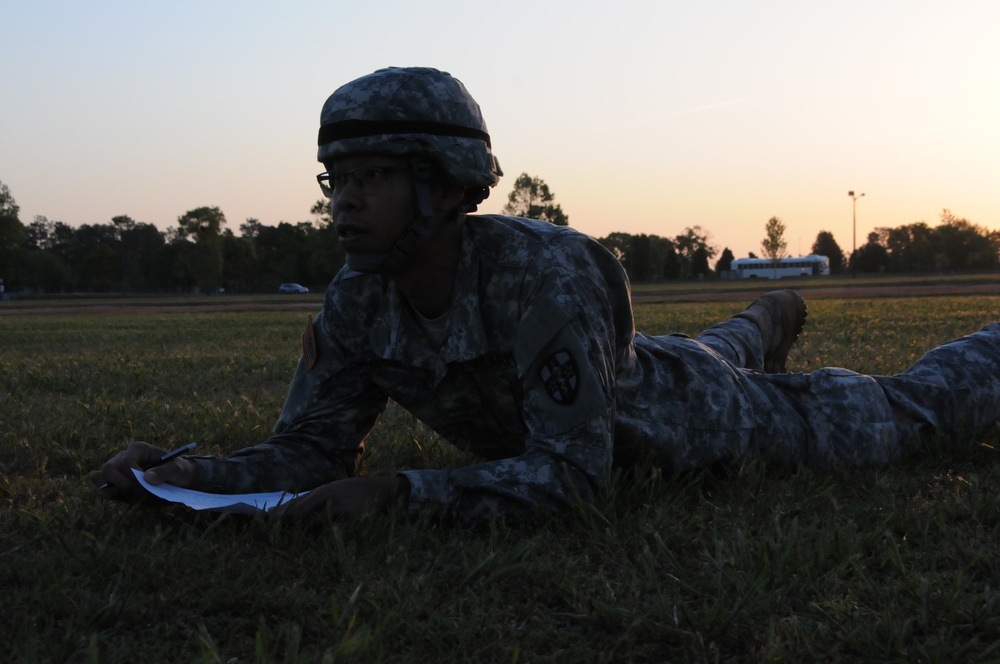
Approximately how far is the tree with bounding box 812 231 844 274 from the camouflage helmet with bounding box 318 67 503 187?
11361 centimetres

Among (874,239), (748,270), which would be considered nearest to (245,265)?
(748,270)

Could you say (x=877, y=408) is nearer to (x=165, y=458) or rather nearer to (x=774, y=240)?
(x=165, y=458)

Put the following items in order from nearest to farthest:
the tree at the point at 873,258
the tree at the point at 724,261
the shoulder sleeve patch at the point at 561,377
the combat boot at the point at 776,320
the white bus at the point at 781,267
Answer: the shoulder sleeve patch at the point at 561,377 → the combat boot at the point at 776,320 → the tree at the point at 873,258 → the white bus at the point at 781,267 → the tree at the point at 724,261

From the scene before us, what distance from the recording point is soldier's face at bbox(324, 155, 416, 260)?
272cm

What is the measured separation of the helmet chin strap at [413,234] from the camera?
2.73 metres

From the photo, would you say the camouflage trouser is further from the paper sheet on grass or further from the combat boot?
the paper sheet on grass

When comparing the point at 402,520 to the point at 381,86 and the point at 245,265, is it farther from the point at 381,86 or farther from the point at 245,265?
the point at 245,265

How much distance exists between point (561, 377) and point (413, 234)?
582mm

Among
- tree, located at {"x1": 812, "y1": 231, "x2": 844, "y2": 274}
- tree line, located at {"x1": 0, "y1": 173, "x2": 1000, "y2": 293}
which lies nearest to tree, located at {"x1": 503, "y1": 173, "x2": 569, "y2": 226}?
tree line, located at {"x1": 0, "y1": 173, "x2": 1000, "y2": 293}

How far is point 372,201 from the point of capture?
8.95 feet

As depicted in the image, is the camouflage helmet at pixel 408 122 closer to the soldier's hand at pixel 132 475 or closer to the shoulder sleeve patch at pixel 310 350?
the shoulder sleeve patch at pixel 310 350

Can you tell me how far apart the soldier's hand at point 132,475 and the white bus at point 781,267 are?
10049 cm

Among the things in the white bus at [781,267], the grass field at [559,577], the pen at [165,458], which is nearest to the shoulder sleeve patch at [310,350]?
the pen at [165,458]

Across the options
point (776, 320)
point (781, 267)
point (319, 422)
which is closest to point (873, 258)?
point (781, 267)
